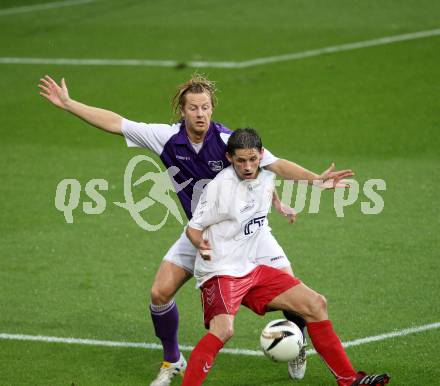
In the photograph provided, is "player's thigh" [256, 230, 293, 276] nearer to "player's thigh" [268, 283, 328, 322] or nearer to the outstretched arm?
"player's thigh" [268, 283, 328, 322]

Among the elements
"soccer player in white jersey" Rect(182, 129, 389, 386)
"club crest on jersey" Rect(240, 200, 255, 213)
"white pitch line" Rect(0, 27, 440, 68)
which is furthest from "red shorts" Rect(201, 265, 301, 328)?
"white pitch line" Rect(0, 27, 440, 68)

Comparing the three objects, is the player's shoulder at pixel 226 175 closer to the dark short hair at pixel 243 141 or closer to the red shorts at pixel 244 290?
the dark short hair at pixel 243 141

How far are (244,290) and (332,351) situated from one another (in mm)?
793

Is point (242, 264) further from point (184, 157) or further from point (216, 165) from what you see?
point (184, 157)

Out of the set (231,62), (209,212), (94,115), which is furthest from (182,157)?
(231,62)

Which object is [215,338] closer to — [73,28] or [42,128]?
[42,128]

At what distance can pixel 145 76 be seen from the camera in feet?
62.4

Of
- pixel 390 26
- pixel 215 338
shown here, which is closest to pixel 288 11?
pixel 390 26

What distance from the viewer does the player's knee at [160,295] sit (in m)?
8.56

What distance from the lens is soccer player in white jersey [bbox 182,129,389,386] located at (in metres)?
7.97

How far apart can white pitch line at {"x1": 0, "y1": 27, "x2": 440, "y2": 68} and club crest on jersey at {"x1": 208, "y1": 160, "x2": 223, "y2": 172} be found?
35.6ft

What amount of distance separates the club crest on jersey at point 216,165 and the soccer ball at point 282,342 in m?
1.26

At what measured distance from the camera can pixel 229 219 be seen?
8.08m

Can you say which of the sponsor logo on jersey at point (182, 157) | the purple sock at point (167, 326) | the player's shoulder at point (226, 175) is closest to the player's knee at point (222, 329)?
the purple sock at point (167, 326)
